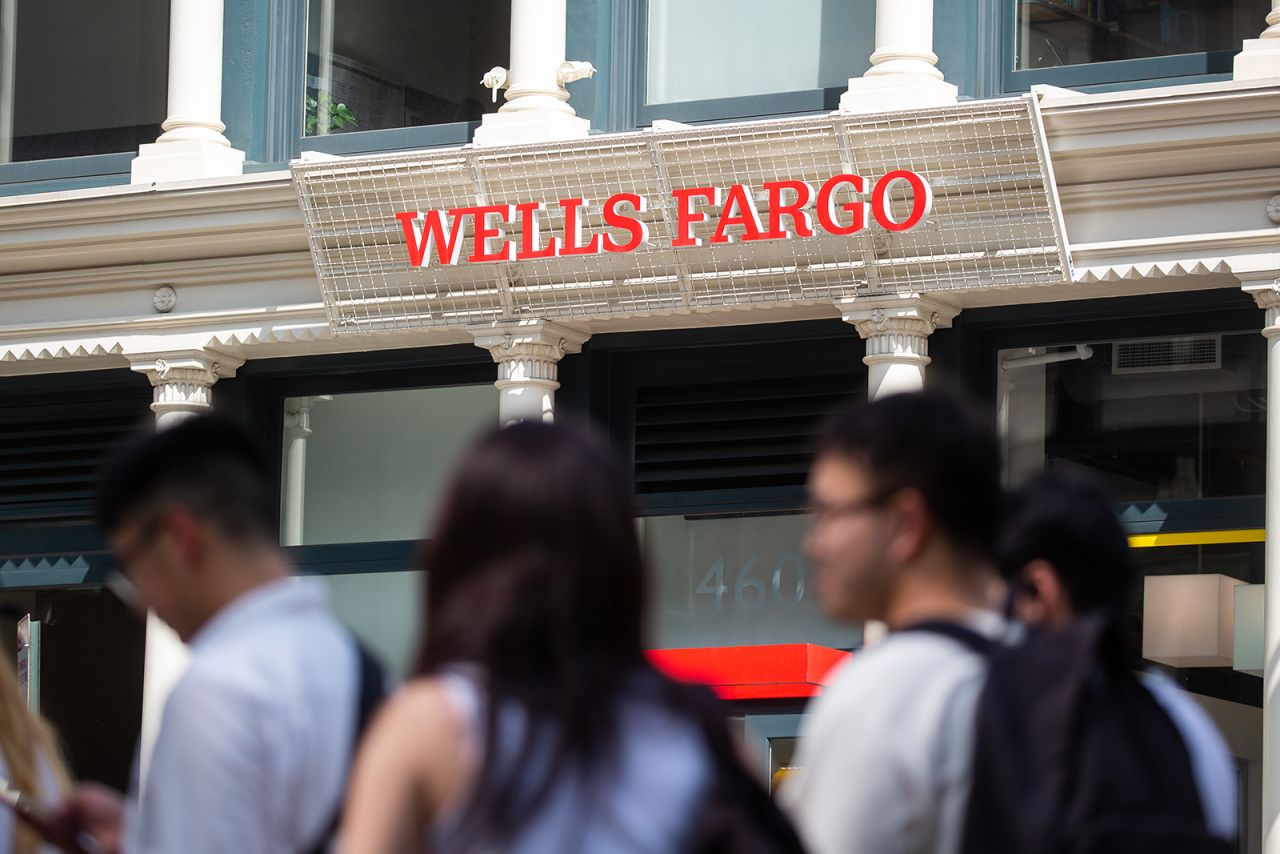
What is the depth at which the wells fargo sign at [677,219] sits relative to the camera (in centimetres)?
1067

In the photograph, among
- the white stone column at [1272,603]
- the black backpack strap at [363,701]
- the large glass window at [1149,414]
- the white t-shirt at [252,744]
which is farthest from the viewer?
the large glass window at [1149,414]

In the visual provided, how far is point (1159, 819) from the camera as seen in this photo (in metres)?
2.93

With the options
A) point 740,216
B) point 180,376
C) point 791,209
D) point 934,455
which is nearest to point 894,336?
point 791,209

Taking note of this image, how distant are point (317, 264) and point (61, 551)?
2777 millimetres

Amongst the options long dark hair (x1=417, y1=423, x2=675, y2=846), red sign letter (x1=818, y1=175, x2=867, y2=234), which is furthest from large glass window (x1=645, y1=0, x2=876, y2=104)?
long dark hair (x1=417, y1=423, x2=675, y2=846)

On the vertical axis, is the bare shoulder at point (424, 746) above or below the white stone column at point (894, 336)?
below

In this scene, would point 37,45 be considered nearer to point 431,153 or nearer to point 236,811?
point 431,153

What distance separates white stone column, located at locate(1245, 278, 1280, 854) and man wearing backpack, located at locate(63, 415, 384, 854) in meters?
7.35

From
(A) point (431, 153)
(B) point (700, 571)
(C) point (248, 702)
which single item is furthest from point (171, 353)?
(C) point (248, 702)

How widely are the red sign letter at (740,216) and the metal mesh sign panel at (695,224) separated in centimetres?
6

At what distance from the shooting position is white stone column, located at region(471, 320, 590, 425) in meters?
11.7

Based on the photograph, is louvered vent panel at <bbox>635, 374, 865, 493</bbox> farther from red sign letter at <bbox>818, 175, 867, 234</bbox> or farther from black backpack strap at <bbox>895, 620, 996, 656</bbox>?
black backpack strap at <bbox>895, 620, 996, 656</bbox>

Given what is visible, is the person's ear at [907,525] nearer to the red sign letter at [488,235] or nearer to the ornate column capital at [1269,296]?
the ornate column capital at [1269,296]

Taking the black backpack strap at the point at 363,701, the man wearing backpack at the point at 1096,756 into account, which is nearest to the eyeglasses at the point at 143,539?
the black backpack strap at the point at 363,701
